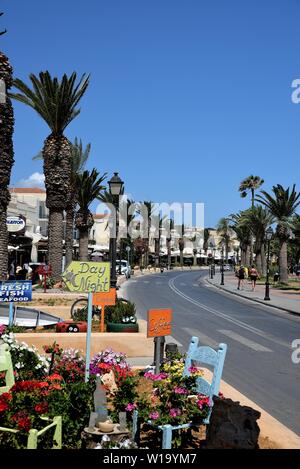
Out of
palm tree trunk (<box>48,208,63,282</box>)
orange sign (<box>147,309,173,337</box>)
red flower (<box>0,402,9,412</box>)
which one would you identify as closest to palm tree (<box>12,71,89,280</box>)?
palm tree trunk (<box>48,208,63,282</box>)

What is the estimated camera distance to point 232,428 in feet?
15.1

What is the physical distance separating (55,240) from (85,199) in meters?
12.7

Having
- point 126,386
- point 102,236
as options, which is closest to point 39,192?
point 102,236

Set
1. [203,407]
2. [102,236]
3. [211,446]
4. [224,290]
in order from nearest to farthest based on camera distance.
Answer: [211,446] < [203,407] < [224,290] < [102,236]

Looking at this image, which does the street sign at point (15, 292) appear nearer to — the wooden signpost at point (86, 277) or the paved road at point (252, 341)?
the wooden signpost at point (86, 277)

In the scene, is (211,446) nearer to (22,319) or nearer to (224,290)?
(22,319)

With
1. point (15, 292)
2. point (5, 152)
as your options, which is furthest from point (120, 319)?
point (5, 152)

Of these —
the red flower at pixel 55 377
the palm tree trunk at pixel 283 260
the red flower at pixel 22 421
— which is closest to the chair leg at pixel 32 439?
the red flower at pixel 22 421

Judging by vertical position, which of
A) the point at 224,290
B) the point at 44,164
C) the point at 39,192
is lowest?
the point at 224,290

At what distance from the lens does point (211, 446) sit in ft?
15.1

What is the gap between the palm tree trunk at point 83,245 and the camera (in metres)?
38.9

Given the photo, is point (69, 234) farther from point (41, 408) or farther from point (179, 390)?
point (41, 408)
